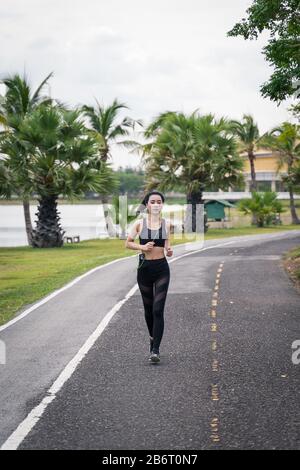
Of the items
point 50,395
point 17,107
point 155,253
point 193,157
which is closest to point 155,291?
point 155,253

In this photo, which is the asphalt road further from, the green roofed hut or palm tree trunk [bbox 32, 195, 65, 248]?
the green roofed hut

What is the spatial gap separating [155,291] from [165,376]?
1.23 m

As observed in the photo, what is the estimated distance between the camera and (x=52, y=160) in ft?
109

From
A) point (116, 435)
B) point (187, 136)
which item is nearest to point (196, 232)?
point (187, 136)

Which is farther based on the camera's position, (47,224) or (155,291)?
(47,224)

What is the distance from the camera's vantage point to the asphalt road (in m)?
5.87

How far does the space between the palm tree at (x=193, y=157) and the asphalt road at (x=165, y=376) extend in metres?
30.8

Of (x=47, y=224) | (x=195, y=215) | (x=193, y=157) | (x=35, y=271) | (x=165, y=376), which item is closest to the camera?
(x=165, y=376)

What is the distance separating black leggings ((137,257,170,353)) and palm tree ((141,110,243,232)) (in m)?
36.4

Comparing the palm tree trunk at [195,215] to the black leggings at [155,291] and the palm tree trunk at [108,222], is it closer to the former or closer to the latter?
the palm tree trunk at [108,222]

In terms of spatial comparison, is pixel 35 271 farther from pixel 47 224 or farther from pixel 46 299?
pixel 47 224

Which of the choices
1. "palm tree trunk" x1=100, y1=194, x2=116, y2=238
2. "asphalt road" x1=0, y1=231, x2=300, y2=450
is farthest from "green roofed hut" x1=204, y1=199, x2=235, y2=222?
"asphalt road" x1=0, y1=231, x2=300, y2=450

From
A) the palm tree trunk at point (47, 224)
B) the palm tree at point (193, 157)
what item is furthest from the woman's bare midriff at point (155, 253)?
the palm tree at point (193, 157)

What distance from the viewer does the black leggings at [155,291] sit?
857 cm
